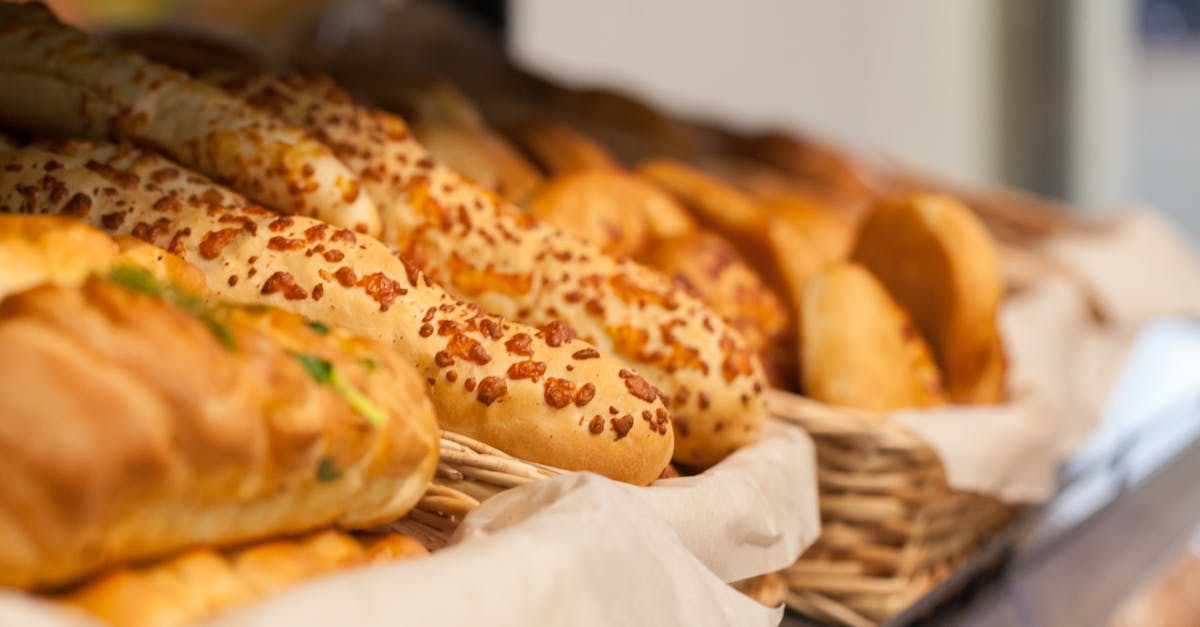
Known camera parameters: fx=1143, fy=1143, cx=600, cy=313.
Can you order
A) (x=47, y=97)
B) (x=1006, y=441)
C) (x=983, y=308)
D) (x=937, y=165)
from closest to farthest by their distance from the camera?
(x=47, y=97) → (x=1006, y=441) → (x=983, y=308) → (x=937, y=165)

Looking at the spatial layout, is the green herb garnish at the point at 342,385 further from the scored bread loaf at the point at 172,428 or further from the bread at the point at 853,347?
the bread at the point at 853,347

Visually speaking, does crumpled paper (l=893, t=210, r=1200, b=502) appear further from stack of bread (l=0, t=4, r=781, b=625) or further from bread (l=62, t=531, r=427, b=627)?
bread (l=62, t=531, r=427, b=627)

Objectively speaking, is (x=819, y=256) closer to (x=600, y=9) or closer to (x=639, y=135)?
(x=639, y=135)

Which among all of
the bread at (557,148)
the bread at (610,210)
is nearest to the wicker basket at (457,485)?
the bread at (610,210)

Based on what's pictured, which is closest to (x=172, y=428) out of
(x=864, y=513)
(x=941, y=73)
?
(x=864, y=513)

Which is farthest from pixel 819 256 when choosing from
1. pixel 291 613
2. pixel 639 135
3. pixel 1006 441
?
pixel 291 613

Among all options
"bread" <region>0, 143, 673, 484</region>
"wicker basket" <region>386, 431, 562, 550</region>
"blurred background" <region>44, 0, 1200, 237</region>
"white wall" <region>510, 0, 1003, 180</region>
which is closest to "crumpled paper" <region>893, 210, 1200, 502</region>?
"bread" <region>0, 143, 673, 484</region>
